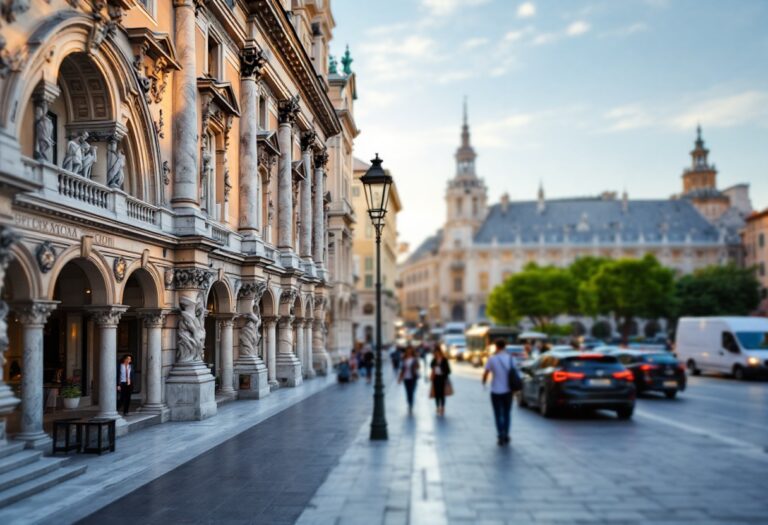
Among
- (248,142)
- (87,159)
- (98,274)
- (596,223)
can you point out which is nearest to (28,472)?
(98,274)

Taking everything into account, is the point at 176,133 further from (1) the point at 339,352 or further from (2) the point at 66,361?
(1) the point at 339,352

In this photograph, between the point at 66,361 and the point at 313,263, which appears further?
the point at 313,263

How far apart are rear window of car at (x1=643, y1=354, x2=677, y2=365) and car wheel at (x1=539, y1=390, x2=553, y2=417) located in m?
7.86

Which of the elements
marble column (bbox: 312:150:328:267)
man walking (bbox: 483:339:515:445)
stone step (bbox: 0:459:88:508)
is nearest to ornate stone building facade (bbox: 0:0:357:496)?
stone step (bbox: 0:459:88:508)

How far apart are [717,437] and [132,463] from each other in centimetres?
1110

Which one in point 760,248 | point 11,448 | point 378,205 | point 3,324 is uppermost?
point 760,248

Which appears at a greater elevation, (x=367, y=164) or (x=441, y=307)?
(x=367, y=164)

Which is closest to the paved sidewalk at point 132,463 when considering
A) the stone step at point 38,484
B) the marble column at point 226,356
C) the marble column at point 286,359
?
the stone step at point 38,484

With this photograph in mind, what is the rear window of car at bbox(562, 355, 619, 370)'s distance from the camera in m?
18.2

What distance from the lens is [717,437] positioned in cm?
1459

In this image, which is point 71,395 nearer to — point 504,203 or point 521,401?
point 521,401

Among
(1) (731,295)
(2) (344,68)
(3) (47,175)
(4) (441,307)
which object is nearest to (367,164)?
(2) (344,68)

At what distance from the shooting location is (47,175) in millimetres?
12844

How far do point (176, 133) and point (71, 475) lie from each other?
10544 millimetres
